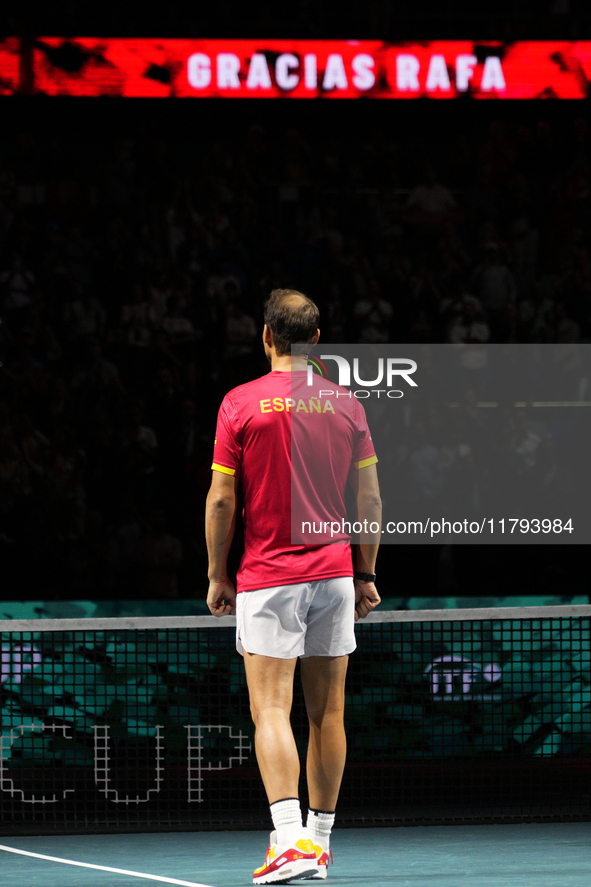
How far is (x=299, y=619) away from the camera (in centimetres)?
409

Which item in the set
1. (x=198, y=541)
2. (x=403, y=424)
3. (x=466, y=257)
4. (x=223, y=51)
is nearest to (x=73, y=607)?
(x=198, y=541)

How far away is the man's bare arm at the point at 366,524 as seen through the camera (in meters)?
4.28

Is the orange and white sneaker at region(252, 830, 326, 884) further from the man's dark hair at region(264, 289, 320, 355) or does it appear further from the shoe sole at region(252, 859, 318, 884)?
the man's dark hair at region(264, 289, 320, 355)

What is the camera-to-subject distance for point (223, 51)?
13.8 m

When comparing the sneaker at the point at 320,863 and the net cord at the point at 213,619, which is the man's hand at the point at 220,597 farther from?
the net cord at the point at 213,619

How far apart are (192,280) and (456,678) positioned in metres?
6.87

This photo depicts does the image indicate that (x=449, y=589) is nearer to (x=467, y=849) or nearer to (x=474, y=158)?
(x=467, y=849)

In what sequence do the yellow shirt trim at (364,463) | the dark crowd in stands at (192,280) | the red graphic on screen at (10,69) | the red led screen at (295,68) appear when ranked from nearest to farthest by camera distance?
the yellow shirt trim at (364,463), the dark crowd in stands at (192,280), the red graphic on screen at (10,69), the red led screen at (295,68)

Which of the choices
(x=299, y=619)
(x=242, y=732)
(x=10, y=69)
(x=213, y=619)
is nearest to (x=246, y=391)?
(x=299, y=619)

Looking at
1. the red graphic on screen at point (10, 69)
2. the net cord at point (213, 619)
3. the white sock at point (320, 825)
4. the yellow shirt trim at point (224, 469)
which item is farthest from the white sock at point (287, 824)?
the red graphic on screen at point (10, 69)

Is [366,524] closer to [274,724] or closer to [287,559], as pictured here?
[287,559]

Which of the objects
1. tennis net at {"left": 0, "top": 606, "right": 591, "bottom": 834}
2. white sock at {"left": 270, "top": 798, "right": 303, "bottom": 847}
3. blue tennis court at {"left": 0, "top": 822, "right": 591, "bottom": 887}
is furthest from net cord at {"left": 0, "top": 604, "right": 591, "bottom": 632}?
white sock at {"left": 270, "top": 798, "right": 303, "bottom": 847}

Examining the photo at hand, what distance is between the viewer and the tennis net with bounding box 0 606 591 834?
5.73 metres

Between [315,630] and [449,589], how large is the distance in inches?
212
